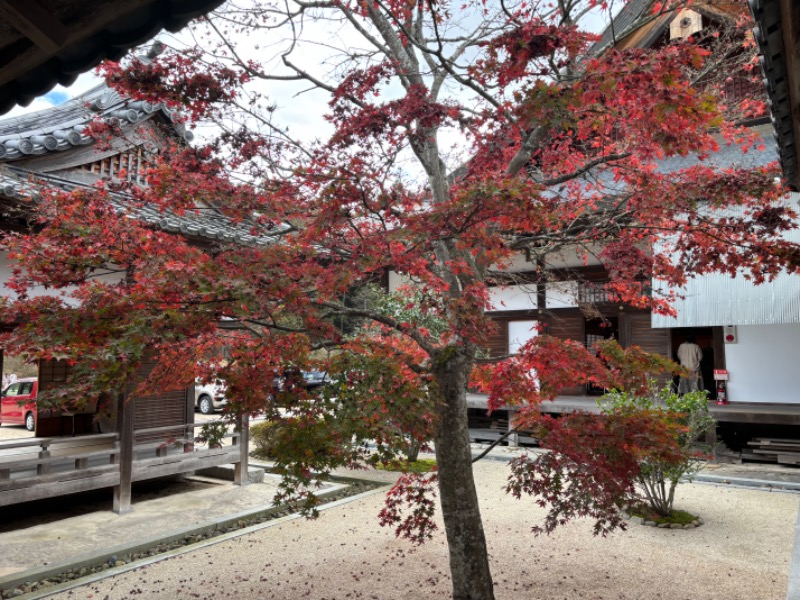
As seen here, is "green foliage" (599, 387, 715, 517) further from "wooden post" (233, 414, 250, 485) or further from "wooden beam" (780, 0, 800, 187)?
"wooden post" (233, 414, 250, 485)

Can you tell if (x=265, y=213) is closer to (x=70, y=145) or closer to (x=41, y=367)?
(x=70, y=145)

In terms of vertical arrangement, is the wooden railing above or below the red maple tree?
below

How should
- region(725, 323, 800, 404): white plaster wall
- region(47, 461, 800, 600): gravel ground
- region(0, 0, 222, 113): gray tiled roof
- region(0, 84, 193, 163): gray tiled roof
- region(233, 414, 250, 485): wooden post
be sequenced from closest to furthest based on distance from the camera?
region(0, 0, 222, 113): gray tiled roof → region(47, 461, 800, 600): gravel ground → region(0, 84, 193, 163): gray tiled roof → region(233, 414, 250, 485): wooden post → region(725, 323, 800, 404): white plaster wall

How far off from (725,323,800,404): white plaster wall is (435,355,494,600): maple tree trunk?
32.1 ft

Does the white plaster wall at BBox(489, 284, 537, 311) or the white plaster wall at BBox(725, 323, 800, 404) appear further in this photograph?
the white plaster wall at BBox(489, 284, 537, 311)

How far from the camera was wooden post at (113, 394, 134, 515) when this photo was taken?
827 cm

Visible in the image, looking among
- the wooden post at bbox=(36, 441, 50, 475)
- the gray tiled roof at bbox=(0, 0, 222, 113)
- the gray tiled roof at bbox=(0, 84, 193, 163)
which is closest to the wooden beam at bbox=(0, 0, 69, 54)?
the gray tiled roof at bbox=(0, 0, 222, 113)

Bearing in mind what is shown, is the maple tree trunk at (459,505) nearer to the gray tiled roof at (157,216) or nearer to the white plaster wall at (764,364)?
the gray tiled roof at (157,216)

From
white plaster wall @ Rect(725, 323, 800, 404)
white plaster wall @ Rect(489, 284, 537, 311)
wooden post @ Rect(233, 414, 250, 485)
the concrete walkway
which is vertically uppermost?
white plaster wall @ Rect(489, 284, 537, 311)

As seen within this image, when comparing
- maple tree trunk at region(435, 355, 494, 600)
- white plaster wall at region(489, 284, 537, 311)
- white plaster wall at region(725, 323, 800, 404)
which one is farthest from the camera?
white plaster wall at region(489, 284, 537, 311)

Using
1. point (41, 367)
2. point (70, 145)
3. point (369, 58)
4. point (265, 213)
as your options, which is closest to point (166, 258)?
point (265, 213)

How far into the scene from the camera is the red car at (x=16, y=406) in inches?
658

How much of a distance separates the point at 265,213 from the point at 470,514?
2.99 meters

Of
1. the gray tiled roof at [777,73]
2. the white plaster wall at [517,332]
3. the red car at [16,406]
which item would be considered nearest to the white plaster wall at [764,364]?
the white plaster wall at [517,332]
